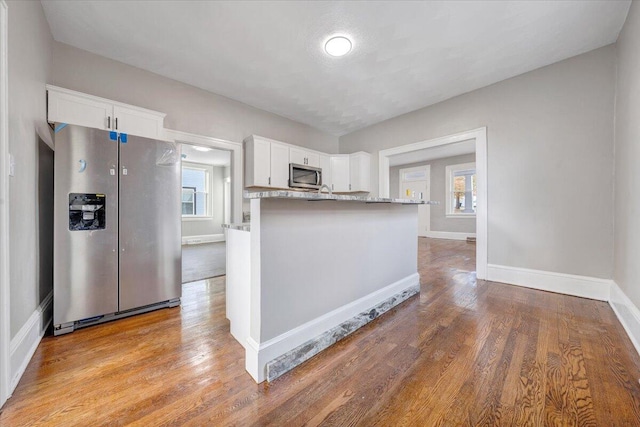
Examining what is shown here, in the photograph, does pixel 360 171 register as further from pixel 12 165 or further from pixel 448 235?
pixel 448 235

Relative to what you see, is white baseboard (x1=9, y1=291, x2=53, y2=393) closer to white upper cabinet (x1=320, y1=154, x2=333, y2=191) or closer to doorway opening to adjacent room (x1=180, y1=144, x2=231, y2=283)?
white upper cabinet (x1=320, y1=154, x2=333, y2=191)

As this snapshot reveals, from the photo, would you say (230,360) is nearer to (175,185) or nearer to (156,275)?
(156,275)

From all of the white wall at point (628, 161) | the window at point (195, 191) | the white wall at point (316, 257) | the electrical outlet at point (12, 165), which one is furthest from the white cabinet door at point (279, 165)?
the window at point (195, 191)

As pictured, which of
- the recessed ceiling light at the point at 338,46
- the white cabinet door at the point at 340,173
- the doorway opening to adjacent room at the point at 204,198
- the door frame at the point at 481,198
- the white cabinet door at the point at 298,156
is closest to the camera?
the recessed ceiling light at the point at 338,46

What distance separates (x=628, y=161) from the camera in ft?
6.41

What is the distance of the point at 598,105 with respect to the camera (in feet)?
8.04

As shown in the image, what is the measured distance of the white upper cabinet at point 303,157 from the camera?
13.5 ft

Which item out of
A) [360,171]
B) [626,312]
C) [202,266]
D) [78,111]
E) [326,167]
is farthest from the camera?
[326,167]

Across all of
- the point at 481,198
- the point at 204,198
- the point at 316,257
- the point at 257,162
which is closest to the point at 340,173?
the point at 257,162

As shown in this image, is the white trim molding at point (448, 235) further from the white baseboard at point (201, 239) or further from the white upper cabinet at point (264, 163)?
the white baseboard at point (201, 239)

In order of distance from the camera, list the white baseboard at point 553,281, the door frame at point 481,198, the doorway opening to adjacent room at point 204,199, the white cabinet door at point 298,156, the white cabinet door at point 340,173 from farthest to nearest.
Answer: the doorway opening to adjacent room at point 204,199
the white cabinet door at point 340,173
the white cabinet door at point 298,156
the door frame at point 481,198
the white baseboard at point 553,281

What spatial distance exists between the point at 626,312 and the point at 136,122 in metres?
4.70

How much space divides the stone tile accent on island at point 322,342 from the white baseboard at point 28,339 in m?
1.33

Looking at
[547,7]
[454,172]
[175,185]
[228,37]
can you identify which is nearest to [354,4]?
[228,37]
